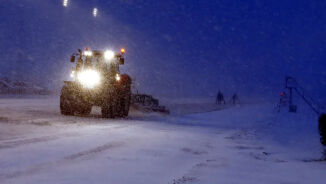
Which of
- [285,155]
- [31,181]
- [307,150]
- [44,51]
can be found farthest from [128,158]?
[44,51]

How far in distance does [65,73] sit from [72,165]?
76460 mm

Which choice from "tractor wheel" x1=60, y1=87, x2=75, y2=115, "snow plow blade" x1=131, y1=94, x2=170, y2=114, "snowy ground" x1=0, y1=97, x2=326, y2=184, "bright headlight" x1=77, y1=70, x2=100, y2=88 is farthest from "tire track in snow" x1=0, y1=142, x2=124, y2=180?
"snow plow blade" x1=131, y1=94, x2=170, y2=114

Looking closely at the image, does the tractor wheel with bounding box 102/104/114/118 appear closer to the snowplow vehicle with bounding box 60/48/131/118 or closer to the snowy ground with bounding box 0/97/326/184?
the snowplow vehicle with bounding box 60/48/131/118

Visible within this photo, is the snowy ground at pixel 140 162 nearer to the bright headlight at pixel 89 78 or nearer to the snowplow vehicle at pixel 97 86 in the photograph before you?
the snowplow vehicle at pixel 97 86

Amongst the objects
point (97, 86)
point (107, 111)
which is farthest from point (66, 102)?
point (107, 111)

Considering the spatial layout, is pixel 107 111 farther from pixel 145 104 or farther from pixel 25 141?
pixel 145 104

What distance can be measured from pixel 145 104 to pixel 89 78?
11.8 meters

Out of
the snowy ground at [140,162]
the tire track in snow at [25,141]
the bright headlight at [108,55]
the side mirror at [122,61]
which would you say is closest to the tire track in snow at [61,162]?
the snowy ground at [140,162]

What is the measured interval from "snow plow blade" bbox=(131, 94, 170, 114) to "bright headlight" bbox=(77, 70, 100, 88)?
373 inches

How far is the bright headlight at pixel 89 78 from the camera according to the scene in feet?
52.0

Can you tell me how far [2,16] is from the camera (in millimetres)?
75312

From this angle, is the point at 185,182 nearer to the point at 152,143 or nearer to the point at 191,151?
the point at 191,151

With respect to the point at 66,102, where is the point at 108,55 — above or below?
above

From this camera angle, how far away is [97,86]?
1580 cm
